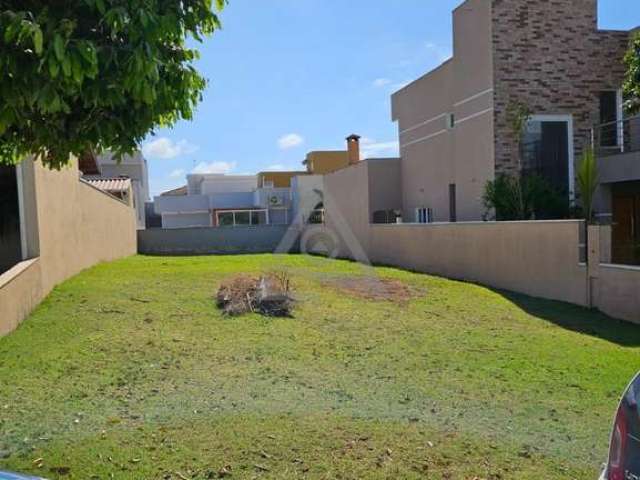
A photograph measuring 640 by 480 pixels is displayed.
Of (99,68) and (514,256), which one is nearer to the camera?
(99,68)

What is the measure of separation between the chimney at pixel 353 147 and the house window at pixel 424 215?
1063cm

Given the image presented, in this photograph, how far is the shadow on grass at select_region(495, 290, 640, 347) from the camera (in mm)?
8859

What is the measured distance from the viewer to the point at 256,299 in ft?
32.5

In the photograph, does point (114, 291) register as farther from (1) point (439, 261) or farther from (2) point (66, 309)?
(1) point (439, 261)

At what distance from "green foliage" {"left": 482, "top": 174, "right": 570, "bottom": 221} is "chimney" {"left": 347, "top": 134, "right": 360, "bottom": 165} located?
53.3ft

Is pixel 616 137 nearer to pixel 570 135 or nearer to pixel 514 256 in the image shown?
pixel 570 135

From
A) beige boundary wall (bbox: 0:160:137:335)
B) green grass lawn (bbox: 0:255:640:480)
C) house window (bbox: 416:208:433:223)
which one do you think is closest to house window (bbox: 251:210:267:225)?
house window (bbox: 416:208:433:223)

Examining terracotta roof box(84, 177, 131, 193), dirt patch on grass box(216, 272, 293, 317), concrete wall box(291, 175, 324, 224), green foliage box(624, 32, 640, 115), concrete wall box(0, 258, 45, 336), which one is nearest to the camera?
concrete wall box(0, 258, 45, 336)

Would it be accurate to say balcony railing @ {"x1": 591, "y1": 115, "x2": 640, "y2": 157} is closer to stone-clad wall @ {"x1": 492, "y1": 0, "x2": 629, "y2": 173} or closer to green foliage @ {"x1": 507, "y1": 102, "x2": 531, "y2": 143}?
stone-clad wall @ {"x1": 492, "y1": 0, "x2": 629, "y2": 173}

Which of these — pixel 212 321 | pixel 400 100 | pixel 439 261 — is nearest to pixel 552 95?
pixel 439 261

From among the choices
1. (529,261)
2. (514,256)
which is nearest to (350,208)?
(514,256)

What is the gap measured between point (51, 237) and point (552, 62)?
12.7 m

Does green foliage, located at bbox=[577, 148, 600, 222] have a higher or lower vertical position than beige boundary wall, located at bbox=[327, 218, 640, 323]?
higher

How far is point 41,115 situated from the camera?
3607 millimetres
